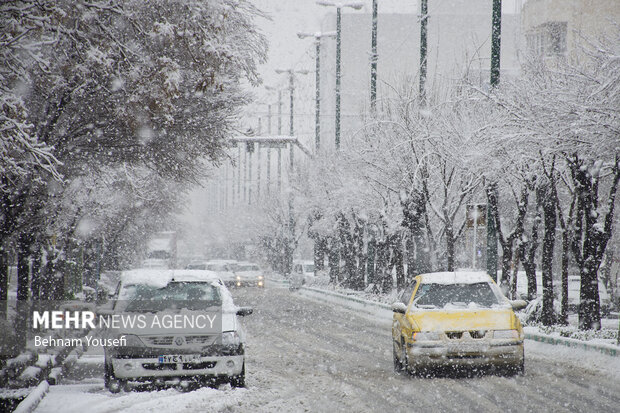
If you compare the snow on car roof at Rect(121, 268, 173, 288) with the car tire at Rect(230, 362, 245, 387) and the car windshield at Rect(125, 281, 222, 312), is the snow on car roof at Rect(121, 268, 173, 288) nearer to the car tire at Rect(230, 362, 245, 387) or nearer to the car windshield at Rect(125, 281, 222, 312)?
the car windshield at Rect(125, 281, 222, 312)

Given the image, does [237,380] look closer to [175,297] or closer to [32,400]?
[175,297]

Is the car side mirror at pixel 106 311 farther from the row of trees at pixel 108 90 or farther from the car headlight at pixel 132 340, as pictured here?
the row of trees at pixel 108 90

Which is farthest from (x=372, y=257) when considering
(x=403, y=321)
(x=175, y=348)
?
(x=175, y=348)

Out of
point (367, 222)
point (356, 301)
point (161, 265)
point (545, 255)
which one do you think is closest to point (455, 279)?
point (545, 255)

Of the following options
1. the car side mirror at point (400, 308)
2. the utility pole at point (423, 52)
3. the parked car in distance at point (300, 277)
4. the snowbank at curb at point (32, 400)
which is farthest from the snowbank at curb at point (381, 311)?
the snowbank at curb at point (32, 400)

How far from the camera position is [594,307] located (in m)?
17.4

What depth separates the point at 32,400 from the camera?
9188mm

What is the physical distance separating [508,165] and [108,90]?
9658 mm

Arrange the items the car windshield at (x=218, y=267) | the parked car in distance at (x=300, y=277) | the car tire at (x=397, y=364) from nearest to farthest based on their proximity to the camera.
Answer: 1. the car tire at (x=397, y=364)
2. the parked car in distance at (x=300, y=277)
3. the car windshield at (x=218, y=267)

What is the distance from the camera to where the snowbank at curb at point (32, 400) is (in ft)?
28.2

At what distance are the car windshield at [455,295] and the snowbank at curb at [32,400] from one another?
19.1 feet

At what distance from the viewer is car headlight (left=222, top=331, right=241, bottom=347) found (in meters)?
11.2

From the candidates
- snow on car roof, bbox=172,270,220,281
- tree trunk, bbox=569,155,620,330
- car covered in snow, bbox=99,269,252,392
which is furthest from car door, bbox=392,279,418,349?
tree trunk, bbox=569,155,620,330

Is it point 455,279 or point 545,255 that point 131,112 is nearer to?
point 455,279
